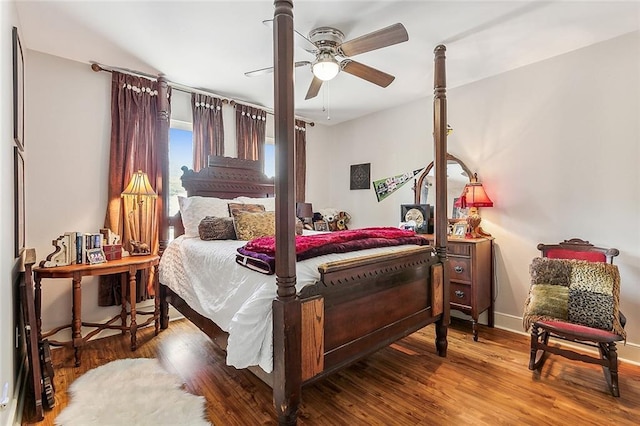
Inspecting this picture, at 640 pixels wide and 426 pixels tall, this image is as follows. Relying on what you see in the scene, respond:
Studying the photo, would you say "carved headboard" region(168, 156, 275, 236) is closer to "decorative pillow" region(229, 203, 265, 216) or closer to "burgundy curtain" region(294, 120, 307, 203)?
"decorative pillow" region(229, 203, 265, 216)

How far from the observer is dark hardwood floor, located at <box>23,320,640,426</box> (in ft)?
6.05

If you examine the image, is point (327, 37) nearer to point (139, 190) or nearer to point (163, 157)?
point (163, 157)

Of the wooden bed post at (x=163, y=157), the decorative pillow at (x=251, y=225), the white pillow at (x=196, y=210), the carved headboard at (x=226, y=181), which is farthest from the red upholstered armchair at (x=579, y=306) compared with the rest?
the wooden bed post at (x=163, y=157)

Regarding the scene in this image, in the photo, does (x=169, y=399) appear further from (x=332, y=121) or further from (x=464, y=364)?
(x=332, y=121)

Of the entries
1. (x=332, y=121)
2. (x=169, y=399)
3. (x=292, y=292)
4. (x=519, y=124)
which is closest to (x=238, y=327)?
(x=292, y=292)

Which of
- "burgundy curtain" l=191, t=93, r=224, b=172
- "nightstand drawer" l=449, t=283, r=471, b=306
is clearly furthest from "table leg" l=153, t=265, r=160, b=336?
"nightstand drawer" l=449, t=283, r=471, b=306

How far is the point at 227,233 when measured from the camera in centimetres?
289

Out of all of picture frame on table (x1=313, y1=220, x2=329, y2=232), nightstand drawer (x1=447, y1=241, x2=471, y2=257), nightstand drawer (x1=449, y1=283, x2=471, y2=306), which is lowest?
nightstand drawer (x1=449, y1=283, x2=471, y2=306)

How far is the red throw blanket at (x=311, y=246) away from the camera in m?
1.81

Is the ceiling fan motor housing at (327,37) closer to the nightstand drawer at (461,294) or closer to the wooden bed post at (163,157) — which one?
the wooden bed post at (163,157)

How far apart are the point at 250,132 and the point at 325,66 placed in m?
1.92

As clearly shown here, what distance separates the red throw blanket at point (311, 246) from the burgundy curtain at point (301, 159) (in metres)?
2.34

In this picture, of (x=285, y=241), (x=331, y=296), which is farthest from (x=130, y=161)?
(x=331, y=296)

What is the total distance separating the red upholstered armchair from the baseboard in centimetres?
37
